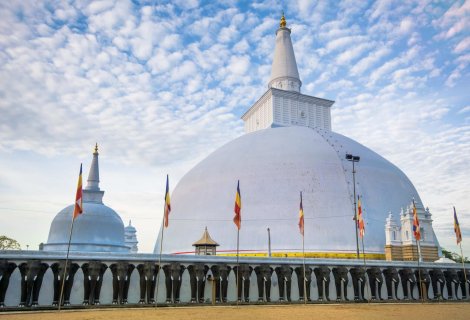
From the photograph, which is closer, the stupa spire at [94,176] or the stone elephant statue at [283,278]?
the stone elephant statue at [283,278]

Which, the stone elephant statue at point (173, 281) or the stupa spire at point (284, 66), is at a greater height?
the stupa spire at point (284, 66)

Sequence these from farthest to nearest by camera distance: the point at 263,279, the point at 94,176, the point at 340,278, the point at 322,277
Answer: the point at 94,176 < the point at 340,278 < the point at 322,277 < the point at 263,279

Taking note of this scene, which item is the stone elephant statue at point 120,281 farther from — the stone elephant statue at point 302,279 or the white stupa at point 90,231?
the white stupa at point 90,231

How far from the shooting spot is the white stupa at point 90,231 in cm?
3991

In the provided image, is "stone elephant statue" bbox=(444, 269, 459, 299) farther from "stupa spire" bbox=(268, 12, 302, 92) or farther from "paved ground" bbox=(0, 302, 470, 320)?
"stupa spire" bbox=(268, 12, 302, 92)

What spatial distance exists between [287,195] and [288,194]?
139 millimetres

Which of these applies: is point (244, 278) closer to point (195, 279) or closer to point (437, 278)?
point (195, 279)

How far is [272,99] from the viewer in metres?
49.7

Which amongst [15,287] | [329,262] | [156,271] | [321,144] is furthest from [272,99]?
[15,287]

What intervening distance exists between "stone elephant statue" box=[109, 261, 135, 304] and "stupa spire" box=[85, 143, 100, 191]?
78.9 feet

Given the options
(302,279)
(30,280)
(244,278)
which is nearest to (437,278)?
(302,279)

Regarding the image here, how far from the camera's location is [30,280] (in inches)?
859

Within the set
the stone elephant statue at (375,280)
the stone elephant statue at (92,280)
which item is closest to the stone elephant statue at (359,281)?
the stone elephant statue at (375,280)

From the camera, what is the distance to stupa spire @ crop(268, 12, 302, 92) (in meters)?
52.0
